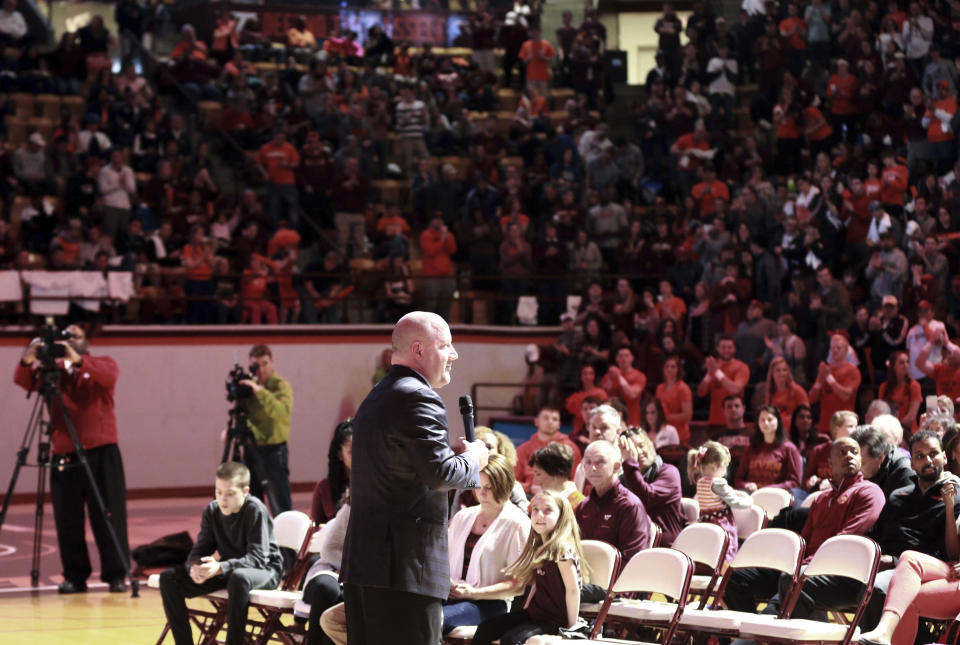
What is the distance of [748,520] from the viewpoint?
27.9ft

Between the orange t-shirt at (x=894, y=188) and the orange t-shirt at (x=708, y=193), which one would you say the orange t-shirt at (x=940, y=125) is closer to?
the orange t-shirt at (x=894, y=188)

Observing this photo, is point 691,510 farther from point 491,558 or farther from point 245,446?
point 245,446

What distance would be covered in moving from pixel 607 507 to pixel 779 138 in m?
10.6

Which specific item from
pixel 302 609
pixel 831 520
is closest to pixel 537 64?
pixel 831 520

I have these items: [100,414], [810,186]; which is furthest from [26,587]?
[810,186]

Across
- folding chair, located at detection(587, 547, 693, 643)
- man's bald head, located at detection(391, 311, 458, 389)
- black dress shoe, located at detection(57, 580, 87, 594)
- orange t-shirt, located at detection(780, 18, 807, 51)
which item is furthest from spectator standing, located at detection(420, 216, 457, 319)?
man's bald head, located at detection(391, 311, 458, 389)

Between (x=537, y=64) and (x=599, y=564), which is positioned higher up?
(x=537, y=64)

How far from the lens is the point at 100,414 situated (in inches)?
420

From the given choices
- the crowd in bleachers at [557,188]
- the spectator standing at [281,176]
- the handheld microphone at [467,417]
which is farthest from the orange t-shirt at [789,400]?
the handheld microphone at [467,417]

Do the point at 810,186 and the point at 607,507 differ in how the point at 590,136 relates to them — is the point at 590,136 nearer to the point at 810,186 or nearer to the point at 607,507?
the point at 810,186

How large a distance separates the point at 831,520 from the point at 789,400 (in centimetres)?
461

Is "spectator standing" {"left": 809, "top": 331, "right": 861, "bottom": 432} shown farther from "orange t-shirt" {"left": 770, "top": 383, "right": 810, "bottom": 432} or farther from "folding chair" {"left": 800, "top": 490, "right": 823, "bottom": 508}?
"folding chair" {"left": 800, "top": 490, "right": 823, "bottom": 508}

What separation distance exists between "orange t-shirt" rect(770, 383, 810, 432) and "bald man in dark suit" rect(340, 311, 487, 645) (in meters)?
7.63

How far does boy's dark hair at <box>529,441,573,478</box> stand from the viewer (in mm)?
7234
